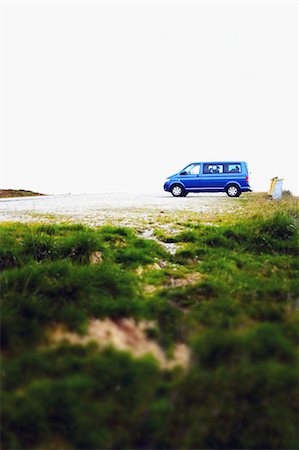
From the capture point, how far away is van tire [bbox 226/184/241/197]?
22.6m

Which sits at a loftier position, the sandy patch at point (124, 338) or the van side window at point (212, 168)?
the van side window at point (212, 168)

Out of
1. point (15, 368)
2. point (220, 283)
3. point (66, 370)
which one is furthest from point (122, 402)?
point (220, 283)

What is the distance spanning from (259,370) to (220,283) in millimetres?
1696

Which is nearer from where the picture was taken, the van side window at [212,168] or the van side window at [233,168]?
the van side window at [233,168]

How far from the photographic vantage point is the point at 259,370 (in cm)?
335

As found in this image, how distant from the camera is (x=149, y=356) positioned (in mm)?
3580

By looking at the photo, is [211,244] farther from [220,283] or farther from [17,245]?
[17,245]

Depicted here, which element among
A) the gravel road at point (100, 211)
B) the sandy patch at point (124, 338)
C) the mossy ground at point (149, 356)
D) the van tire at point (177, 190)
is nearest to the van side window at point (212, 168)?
the van tire at point (177, 190)

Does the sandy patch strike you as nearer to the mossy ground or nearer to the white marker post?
the mossy ground

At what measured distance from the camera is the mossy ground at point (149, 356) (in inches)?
118

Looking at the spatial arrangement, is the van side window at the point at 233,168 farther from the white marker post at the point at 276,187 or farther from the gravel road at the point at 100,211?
the gravel road at the point at 100,211

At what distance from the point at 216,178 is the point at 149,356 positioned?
19.9 meters

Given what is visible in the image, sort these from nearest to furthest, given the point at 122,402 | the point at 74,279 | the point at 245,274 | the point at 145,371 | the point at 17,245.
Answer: the point at 122,402, the point at 145,371, the point at 74,279, the point at 245,274, the point at 17,245

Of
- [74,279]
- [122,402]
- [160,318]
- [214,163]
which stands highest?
[214,163]
